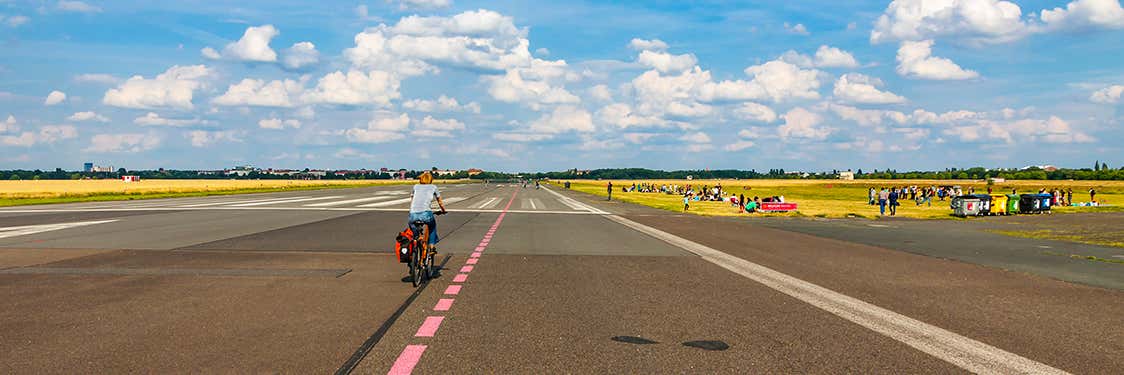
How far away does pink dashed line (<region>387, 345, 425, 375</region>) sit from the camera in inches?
221

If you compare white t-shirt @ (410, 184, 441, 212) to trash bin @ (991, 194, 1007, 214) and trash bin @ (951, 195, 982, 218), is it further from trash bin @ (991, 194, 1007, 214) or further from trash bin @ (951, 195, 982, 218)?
trash bin @ (991, 194, 1007, 214)

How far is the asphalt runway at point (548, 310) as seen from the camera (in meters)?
6.12

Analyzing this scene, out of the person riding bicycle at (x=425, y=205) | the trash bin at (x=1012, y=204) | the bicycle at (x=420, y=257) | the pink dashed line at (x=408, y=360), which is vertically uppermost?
the person riding bicycle at (x=425, y=205)

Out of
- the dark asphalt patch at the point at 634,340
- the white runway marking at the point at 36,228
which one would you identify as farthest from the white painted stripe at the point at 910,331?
the white runway marking at the point at 36,228

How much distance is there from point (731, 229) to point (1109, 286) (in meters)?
14.9

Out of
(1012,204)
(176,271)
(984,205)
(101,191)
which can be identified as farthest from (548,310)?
(101,191)

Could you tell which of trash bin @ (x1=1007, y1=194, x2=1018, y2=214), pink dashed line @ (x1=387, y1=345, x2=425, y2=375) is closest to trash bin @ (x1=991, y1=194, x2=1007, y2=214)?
trash bin @ (x1=1007, y1=194, x2=1018, y2=214)

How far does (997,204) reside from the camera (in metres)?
42.4

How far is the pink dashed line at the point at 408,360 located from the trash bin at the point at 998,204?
1764 inches

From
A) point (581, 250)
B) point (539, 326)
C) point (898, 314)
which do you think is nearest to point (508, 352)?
point (539, 326)

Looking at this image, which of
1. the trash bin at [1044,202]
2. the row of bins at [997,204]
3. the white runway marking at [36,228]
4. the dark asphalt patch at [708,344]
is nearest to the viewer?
the dark asphalt patch at [708,344]

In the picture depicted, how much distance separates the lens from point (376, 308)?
8.72 metres

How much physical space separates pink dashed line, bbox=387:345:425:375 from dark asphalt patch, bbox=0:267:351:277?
6.05 meters

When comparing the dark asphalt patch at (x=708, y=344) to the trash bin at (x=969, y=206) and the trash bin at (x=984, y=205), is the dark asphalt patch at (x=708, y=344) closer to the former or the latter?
the trash bin at (x=969, y=206)
